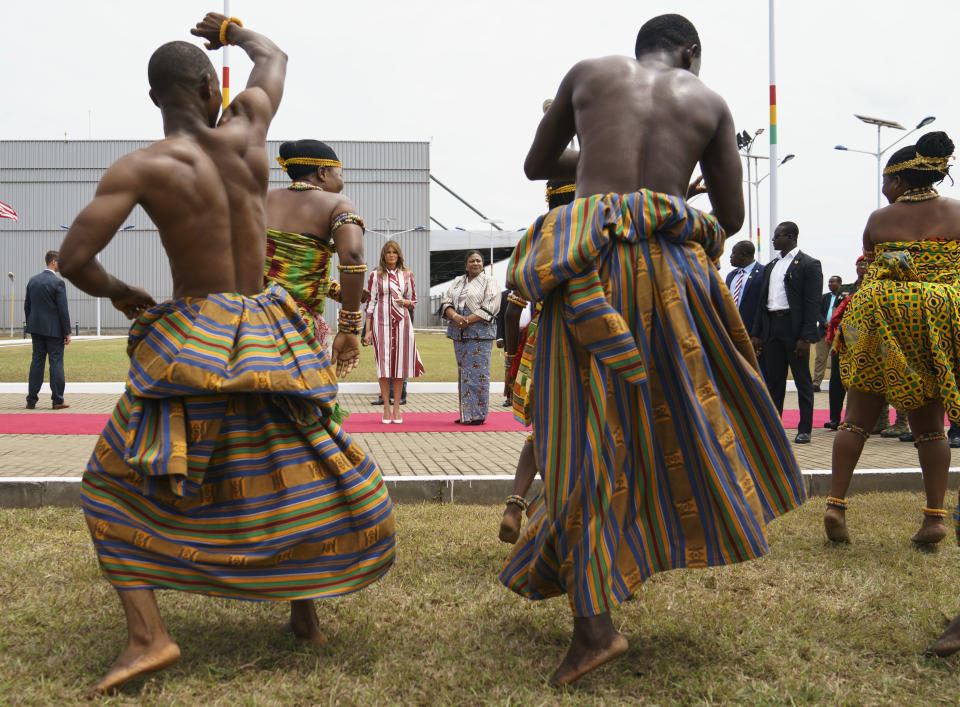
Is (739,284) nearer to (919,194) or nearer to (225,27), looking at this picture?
(919,194)

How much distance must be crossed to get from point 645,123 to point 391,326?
719 cm

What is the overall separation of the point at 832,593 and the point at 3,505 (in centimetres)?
455

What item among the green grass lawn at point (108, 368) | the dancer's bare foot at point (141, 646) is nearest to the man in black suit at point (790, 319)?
the dancer's bare foot at point (141, 646)

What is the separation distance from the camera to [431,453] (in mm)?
7137

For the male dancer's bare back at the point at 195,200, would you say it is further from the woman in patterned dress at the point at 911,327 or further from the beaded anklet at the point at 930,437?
the beaded anklet at the point at 930,437

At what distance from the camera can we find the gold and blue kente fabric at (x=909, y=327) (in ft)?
13.9

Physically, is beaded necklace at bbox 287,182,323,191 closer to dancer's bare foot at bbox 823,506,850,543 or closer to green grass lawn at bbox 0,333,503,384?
dancer's bare foot at bbox 823,506,850,543

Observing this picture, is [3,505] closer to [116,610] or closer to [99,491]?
[116,610]

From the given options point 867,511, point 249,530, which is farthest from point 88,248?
point 867,511

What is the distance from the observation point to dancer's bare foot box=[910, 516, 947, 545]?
4.19 meters

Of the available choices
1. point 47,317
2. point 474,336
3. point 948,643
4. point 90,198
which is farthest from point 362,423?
point 90,198

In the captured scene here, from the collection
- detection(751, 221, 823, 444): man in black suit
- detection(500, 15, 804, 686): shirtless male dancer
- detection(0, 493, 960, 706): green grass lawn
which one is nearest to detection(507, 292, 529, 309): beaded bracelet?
detection(0, 493, 960, 706): green grass lawn

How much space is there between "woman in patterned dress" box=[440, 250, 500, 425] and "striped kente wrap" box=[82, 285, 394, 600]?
21.3 feet

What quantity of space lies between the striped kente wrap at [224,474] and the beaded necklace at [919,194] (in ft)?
11.0
